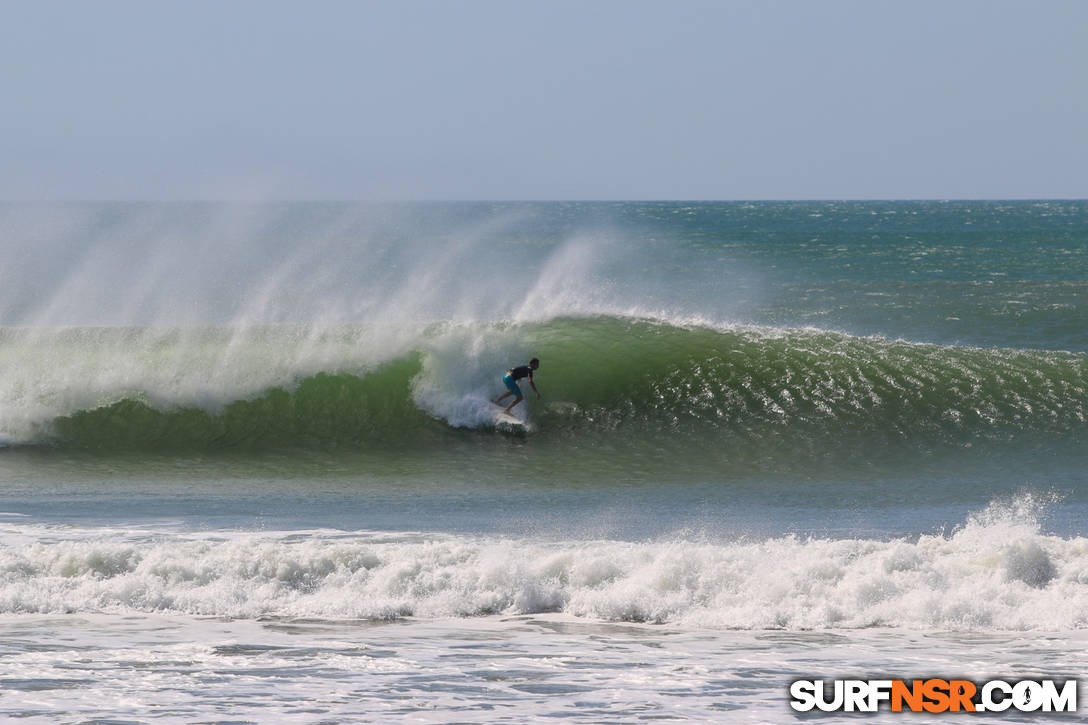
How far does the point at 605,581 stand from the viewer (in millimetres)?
9461

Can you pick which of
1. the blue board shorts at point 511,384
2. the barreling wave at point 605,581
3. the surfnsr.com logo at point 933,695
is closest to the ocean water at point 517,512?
the barreling wave at point 605,581

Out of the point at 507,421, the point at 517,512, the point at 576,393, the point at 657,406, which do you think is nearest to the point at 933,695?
the point at 517,512

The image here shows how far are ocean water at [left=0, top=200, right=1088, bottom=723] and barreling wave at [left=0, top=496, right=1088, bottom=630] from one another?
28mm

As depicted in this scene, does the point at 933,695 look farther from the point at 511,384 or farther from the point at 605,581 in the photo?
the point at 511,384

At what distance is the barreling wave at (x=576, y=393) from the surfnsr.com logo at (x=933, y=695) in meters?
7.99

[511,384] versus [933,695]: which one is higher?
[511,384]

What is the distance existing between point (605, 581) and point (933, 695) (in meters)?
2.99

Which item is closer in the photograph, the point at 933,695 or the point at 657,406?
the point at 933,695

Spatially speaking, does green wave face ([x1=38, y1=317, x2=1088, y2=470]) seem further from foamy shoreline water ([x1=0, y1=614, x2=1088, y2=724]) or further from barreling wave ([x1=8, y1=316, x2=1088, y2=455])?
foamy shoreline water ([x1=0, y1=614, x2=1088, y2=724])

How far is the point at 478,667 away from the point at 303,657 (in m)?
1.17

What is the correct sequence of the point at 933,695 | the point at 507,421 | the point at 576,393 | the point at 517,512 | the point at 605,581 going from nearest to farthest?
the point at 933,695 < the point at 605,581 < the point at 517,512 < the point at 507,421 < the point at 576,393

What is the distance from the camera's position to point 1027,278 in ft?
137

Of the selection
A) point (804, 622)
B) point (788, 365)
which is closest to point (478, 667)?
point (804, 622)

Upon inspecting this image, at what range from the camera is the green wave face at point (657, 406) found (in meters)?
15.4
